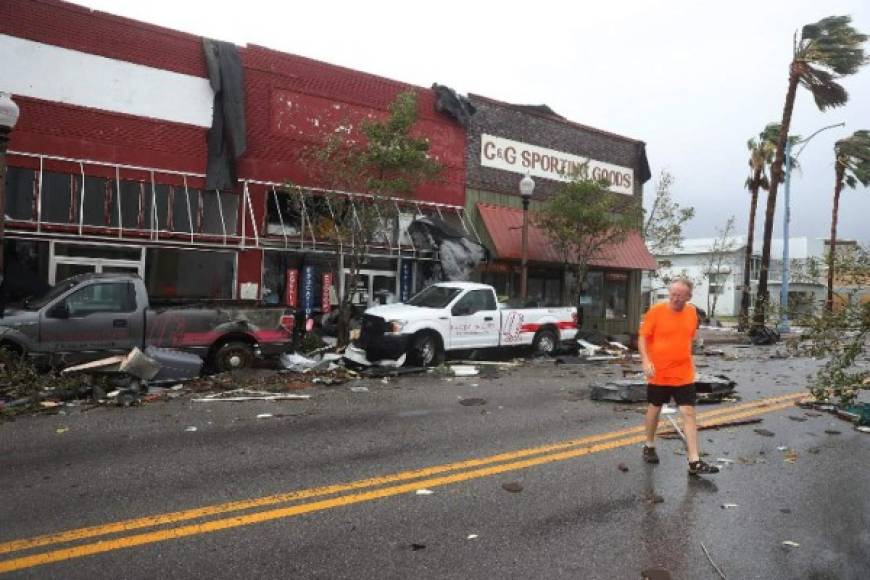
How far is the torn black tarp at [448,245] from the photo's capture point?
1730 centimetres

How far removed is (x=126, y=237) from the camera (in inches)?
556

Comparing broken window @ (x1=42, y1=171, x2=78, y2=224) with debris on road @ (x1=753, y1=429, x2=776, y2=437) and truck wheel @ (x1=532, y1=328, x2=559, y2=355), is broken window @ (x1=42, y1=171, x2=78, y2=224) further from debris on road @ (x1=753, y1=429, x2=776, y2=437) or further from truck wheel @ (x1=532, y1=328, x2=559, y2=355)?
debris on road @ (x1=753, y1=429, x2=776, y2=437)

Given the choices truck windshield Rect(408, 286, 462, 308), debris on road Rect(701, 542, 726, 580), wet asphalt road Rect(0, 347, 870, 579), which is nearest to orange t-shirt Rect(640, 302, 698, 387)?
wet asphalt road Rect(0, 347, 870, 579)

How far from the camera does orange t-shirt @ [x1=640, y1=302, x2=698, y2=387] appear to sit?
18.8 ft

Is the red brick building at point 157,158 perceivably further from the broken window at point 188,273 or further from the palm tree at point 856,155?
the palm tree at point 856,155

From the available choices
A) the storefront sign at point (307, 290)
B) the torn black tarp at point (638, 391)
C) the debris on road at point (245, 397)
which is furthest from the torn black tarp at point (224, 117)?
the torn black tarp at point (638, 391)

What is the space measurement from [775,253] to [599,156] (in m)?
44.9

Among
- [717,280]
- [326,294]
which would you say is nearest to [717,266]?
[717,280]

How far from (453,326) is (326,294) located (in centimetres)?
472

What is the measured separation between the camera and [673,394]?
19.0ft

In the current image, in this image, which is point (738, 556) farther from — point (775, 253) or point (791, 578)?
point (775, 253)

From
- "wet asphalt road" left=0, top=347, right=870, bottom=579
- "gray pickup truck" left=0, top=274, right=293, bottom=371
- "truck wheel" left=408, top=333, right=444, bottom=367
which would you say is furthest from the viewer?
"truck wheel" left=408, top=333, right=444, bottom=367

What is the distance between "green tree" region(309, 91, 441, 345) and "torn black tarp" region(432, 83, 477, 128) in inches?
160

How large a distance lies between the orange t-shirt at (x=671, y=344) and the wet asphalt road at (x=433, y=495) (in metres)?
0.81
